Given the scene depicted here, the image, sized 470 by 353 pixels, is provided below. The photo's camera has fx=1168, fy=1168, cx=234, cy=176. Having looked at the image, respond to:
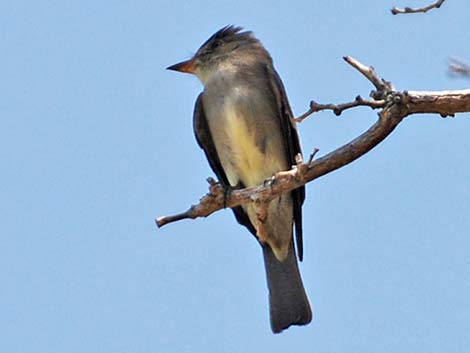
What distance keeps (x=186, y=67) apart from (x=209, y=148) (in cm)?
75

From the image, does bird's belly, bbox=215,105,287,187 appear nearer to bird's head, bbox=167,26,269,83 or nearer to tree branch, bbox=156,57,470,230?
bird's head, bbox=167,26,269,83

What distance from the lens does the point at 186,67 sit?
919 centimetres

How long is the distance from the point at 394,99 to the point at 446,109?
0.91 ft

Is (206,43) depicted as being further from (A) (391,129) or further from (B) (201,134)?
(A) (391,129)

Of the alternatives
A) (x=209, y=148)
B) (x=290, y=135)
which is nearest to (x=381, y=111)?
(x=290, y=135)

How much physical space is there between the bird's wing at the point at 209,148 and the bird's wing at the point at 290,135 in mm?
354

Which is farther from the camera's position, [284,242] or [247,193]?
[284,242]

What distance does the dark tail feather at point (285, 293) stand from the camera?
8742mm

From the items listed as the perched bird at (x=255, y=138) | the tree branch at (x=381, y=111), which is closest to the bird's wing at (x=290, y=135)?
the perched bird at (x=255, y=138)

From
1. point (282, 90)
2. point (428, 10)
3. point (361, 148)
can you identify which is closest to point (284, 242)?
point (282, 90)

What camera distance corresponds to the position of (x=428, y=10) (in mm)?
5660

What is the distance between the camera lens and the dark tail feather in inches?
344

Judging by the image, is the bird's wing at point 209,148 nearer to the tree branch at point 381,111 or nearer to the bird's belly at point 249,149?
the bird's belly at point 249,149

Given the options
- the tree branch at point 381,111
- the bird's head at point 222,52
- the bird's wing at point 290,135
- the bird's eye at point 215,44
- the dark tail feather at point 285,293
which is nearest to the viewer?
the tree branch at point 381,111
